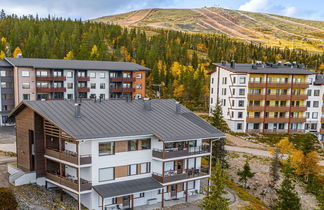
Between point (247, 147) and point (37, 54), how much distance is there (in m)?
76.8

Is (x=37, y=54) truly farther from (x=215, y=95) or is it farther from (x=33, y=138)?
(x=33, y=138)

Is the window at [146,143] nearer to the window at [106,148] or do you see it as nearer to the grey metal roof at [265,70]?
the window at [106,148]

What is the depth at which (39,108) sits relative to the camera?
32.8 m

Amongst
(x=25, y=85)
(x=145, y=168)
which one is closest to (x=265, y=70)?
(x=145, y=168)

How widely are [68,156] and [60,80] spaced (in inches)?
1687

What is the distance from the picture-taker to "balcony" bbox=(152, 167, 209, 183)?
3381 centimetres

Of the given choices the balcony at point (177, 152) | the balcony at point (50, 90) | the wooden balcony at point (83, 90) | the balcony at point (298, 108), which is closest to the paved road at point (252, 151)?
the balcony at point (298, 108)

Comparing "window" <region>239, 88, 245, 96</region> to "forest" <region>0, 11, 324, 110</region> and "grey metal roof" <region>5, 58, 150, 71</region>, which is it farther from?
"grey metal roof" <region>5, 58, 150, 71</region>

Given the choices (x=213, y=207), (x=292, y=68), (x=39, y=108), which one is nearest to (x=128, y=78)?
(x=292, y=68)

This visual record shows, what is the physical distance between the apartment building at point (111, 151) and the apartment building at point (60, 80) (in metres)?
32.1

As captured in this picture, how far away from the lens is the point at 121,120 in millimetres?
34281

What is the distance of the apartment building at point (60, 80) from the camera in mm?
66938

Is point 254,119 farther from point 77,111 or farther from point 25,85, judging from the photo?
point 25,85

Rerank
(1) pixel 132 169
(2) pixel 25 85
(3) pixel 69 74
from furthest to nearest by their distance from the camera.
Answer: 1. (3) pixel 69 74
2. (2) pixel 25 85
3. (1) pixel 132 169
